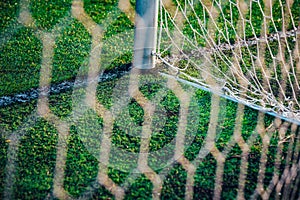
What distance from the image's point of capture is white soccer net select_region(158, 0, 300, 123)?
2910 mm

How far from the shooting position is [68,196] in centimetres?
228

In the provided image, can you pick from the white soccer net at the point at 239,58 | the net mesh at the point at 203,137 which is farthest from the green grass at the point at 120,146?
the white soccer net at the point at 239,58

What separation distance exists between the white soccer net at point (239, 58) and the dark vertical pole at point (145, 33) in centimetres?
13

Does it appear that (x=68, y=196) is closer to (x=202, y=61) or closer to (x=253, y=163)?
(x=253, y=163)

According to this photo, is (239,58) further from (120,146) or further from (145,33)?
(120,146)

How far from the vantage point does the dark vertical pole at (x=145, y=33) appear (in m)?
2.58

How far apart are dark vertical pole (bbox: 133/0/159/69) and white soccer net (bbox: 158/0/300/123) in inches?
5.1

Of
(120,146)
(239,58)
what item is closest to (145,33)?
(120,146)

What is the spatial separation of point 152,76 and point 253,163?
0.91 meters

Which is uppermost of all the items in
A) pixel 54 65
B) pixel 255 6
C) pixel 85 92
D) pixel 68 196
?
pixel 255 6

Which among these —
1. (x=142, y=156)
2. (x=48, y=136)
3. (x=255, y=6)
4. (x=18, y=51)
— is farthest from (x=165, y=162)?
(x=255, y=6)

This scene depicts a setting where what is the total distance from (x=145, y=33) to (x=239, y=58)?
3.04 ft

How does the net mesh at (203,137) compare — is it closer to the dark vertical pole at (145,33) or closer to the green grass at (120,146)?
the green grass at (120,146)

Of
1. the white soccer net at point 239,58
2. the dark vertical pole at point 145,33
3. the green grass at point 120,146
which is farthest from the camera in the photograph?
the white soccer net at point 239,58
